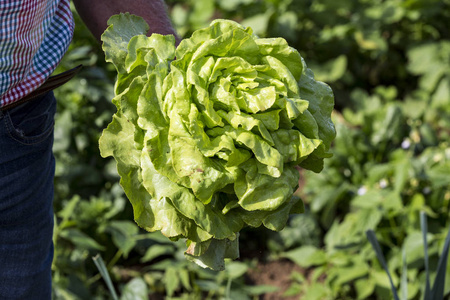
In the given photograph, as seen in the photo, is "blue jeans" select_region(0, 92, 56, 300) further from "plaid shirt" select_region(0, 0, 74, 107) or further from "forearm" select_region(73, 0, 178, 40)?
"forearm" select_region(73, 0, 178, 40)

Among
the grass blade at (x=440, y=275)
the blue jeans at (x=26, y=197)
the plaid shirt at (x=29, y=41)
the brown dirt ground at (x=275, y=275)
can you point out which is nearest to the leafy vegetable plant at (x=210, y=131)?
the plaid shirt at (x=29, y=41)

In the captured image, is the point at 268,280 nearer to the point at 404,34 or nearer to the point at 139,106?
the point at 139,106

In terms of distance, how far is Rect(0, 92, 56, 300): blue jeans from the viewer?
113 centimetres

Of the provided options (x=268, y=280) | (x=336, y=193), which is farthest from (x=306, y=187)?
(x=268, y=280)

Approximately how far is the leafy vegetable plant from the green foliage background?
122 cm

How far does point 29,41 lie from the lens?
1057 mm

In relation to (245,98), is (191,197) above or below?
below

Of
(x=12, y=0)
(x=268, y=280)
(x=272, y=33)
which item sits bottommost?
(x=268, y=280)

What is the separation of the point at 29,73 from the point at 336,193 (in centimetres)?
203

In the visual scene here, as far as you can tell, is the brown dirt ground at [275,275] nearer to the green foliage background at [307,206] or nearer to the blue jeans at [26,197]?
the green foliage background at [307,206]

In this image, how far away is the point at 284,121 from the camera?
37.8 inches

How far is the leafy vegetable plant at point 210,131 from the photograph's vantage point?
3.01ft

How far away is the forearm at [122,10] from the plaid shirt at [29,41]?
0.17 feet

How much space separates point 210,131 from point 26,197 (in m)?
0.49
